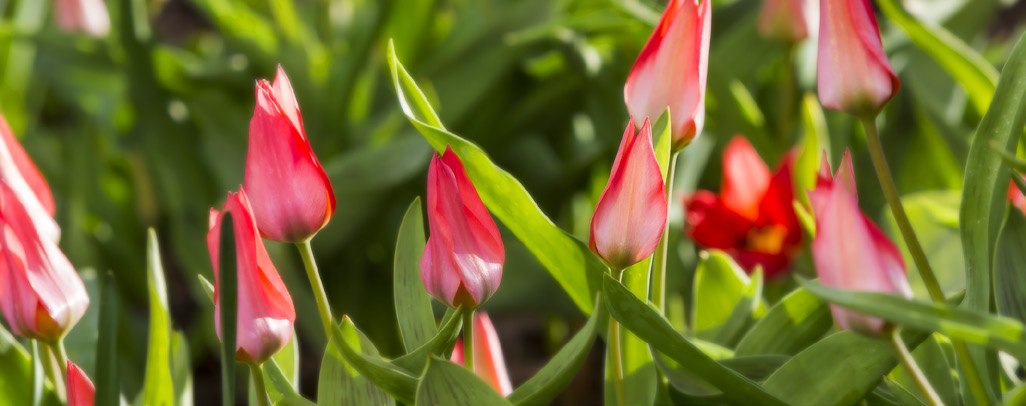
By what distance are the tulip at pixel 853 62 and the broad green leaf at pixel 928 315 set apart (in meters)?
0.10

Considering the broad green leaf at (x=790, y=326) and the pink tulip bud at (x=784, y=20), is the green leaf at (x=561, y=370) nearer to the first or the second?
the broad green leaf at (x=790, y=326)

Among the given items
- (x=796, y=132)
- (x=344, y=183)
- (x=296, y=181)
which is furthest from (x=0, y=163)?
(x=796, y=132)

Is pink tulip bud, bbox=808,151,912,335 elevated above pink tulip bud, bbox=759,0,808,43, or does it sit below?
above

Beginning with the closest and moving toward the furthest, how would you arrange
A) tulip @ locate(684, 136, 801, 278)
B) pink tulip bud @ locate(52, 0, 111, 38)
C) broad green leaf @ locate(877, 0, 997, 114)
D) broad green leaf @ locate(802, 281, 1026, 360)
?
broad green leaf @ locate(802, 281, 1026, 360) → broad green leaf @ locate(877, 0, 997, 114) → tulip @ locate(684, 136, 801, 278) → pink tulip bud @ locate(52, 0, 111, 38)

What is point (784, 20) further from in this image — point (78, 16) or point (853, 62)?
point (78, 16)

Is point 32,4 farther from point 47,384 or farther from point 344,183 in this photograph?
point 47,384

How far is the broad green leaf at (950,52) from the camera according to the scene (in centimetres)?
63

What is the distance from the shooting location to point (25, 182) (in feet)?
1.40

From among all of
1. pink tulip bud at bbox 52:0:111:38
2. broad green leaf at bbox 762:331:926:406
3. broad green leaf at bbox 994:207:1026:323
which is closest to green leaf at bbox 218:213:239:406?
broad green leaf at bbox 762:331:926:406

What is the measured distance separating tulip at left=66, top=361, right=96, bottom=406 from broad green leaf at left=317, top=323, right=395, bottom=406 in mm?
98

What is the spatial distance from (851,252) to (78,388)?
0.31 m

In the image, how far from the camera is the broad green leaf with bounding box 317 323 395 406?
0.42 m

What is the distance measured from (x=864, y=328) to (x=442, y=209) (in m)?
0.15

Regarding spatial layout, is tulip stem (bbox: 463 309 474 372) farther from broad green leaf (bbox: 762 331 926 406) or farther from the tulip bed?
broad green leaf (bbox: 762 331 926 406)
